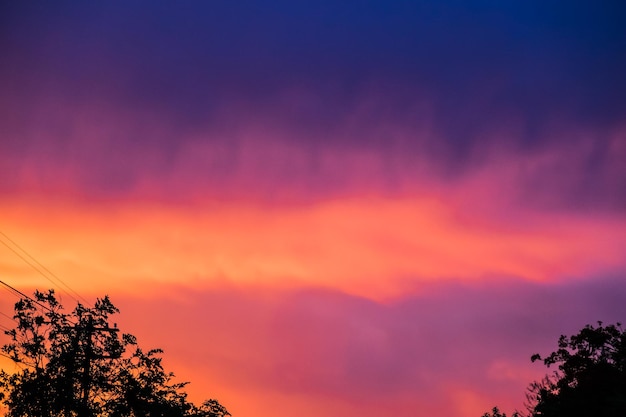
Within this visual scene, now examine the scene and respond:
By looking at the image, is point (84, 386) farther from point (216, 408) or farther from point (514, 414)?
point (514, 414)

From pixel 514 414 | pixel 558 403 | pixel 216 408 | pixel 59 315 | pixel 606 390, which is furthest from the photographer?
pixel 514 414

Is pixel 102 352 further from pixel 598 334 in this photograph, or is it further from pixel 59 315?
pixel 598 334

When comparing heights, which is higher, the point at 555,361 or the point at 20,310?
the point at 555,361

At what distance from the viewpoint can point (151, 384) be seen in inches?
1534

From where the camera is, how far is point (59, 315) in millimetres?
34656

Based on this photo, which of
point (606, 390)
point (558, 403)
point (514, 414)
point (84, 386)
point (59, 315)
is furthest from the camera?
point (514, 414)

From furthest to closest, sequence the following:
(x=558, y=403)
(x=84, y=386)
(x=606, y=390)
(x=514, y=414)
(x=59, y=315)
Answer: (x=514, y=414) → (x=558, y=403) → (x=606, y=390) → (x=59, y=315) → (x=84, y=386)

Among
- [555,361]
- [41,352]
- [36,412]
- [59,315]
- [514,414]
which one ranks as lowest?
[36,412]

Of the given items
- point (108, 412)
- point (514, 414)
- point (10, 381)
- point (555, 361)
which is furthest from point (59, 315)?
point (514, 414)

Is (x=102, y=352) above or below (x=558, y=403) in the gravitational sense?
below

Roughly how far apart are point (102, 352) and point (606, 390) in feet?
105

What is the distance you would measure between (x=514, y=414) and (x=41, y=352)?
5458 cm

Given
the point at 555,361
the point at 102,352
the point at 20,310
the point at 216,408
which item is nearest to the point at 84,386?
the point at 102,352

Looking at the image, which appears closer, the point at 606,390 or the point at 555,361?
the point at 606,390
